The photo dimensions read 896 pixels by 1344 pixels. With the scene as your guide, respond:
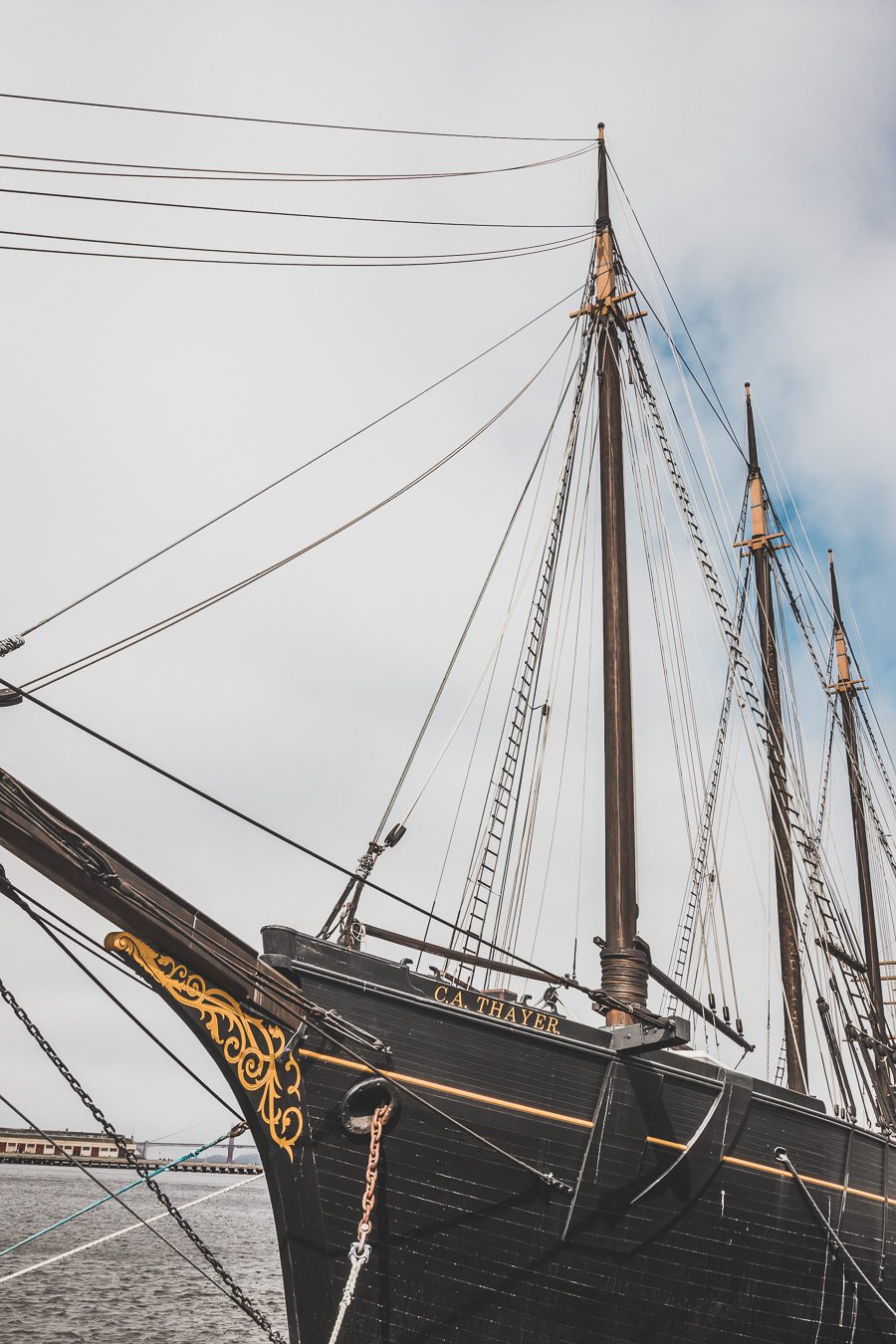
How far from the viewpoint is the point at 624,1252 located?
10.2m

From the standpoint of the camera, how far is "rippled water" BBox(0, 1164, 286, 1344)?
21.7 m

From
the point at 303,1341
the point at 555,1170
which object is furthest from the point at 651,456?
the point at 303,1341

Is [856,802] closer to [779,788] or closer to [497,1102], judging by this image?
[779,788]

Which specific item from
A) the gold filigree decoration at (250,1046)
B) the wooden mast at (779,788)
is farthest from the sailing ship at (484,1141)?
the wooden mast at (779,788)

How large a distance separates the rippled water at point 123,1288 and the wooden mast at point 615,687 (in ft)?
47.3

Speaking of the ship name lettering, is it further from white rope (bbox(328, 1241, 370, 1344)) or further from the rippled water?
the rippled water

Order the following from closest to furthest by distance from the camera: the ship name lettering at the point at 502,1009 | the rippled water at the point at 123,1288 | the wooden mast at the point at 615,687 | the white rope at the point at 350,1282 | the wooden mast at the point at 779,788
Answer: the white rope at the point at 350,1282 → the ship name lettering at the point at 502,1009 → the wooden mast at the point at 615,687 → the wooden mast at the point at 779,788 → the rippled water at the point at 123,1288

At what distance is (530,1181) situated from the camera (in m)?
9.88

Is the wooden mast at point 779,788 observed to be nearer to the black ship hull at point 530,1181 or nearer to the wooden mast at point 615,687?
the wooden mast at point 615,687

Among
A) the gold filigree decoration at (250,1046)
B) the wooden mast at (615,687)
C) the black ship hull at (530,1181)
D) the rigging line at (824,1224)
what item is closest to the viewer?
the gold filigree decoration at (250,1046)

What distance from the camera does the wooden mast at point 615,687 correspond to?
1243 centimetres

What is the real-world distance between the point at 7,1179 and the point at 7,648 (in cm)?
9213

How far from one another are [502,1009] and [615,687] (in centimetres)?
534

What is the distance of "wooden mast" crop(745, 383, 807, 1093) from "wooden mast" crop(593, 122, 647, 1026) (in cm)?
491
